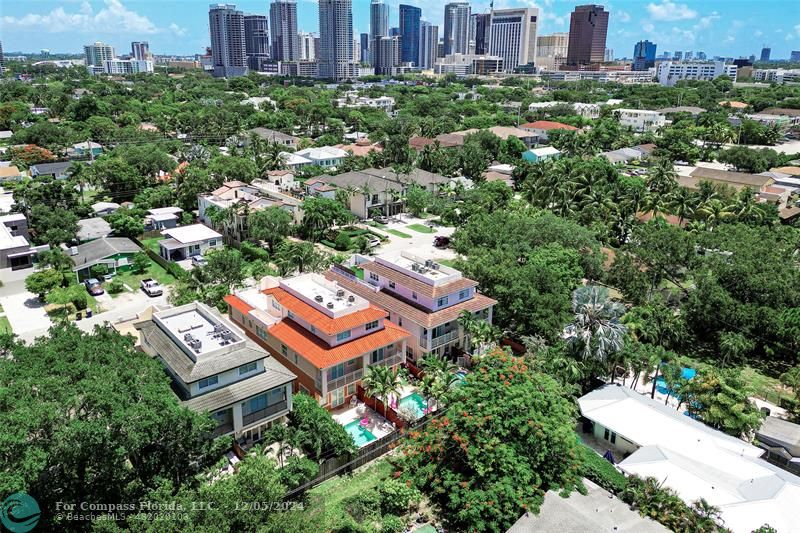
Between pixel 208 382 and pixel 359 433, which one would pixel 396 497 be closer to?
pixel 359 433

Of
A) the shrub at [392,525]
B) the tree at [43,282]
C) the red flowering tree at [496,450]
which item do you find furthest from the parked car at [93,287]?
the shrub at [392,525]

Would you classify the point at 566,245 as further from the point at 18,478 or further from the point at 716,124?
the point at 716,124

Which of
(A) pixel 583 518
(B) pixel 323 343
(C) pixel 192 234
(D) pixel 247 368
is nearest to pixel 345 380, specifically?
(B) pixel 323 343

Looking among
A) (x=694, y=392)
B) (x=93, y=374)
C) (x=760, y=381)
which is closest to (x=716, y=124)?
(x=760, y=381)

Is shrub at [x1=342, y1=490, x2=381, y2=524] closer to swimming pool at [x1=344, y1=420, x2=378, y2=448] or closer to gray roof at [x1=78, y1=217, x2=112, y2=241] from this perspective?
swimming pool at [x1=344, y1=420, x2=378, y2=448]

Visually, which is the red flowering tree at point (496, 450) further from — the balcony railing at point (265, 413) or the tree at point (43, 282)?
the tree at point (43, 282)
